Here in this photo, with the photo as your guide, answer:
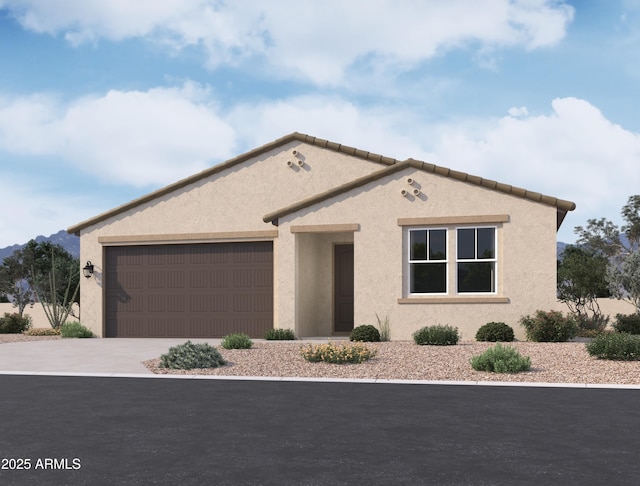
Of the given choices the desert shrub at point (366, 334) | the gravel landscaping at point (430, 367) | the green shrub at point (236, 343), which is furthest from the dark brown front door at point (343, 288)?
the gravel landscaping at point (430, 367)

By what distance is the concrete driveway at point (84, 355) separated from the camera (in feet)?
50.2

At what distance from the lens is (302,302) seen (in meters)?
23.2

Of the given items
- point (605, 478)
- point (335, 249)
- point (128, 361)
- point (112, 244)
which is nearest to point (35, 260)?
point (112, 244)

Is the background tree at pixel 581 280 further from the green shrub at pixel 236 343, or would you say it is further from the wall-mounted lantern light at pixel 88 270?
the wall-mounted lantern light at pixel 88 270

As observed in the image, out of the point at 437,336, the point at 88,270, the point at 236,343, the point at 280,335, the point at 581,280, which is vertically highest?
the point at 88,270

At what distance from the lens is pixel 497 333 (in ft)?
66.2

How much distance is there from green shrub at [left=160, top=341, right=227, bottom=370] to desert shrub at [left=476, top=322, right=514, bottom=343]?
795cm

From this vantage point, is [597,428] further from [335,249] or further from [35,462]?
[335,249]

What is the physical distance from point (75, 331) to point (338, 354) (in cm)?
1303

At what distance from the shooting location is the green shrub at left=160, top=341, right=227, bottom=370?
14930 mm

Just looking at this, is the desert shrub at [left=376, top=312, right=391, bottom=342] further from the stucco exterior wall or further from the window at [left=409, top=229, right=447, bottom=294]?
the stucco exterior wall

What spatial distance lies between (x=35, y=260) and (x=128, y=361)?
2805cm

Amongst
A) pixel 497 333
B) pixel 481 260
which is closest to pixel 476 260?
pixel 481 260

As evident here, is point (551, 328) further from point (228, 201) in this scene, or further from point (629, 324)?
point (228, 201)
